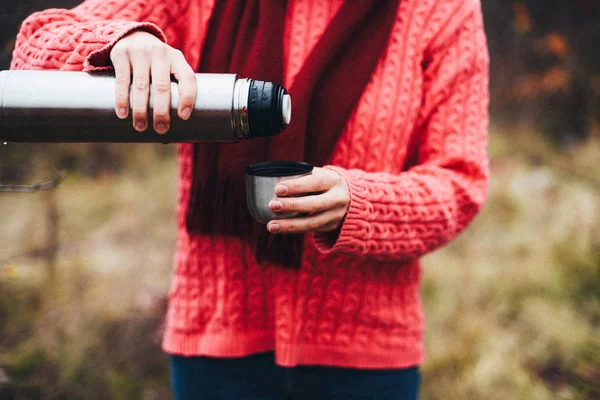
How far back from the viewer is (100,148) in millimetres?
3984

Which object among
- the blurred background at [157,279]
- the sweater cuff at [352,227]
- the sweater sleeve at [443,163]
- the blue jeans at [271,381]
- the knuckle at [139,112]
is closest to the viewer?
the knuckle at [139,112]

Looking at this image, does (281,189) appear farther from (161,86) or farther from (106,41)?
(106,41)

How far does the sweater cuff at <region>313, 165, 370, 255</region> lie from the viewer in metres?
0.89

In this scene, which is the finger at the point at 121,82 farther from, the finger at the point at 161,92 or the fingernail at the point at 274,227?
the fingernail at the point at 274,227

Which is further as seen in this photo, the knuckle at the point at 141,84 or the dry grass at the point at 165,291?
the dry grass at the point at 165,291

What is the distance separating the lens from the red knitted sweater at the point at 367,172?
1.07 meters

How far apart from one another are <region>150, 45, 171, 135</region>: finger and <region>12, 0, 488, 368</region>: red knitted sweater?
0.32 meters

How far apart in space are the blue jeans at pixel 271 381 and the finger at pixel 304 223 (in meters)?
0.42

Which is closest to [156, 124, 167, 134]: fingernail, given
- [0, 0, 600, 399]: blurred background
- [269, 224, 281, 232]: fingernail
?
[269, 224, 281, 232]: fingernail

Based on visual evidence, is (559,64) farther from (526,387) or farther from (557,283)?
(526,387)

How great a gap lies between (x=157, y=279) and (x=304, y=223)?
7.85ft

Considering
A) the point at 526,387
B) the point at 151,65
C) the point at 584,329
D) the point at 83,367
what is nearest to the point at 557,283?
the point at 584,329

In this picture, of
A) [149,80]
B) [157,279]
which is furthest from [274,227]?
[157,279]

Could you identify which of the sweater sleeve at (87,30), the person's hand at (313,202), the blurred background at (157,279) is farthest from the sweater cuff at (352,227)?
the blurred background at (157,279)
